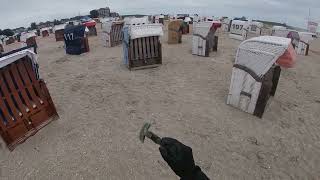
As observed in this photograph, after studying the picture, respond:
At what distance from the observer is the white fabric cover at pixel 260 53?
645 cm

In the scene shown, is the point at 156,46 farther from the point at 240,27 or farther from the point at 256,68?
the point at 240,27

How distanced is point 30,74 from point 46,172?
107 inches

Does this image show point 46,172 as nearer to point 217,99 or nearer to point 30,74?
point 30,74

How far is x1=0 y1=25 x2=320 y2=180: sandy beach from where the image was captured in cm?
499

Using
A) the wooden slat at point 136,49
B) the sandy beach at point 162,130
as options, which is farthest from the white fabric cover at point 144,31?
the sandy beach at point 162,130

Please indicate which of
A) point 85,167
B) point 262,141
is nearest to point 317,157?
point 262,141

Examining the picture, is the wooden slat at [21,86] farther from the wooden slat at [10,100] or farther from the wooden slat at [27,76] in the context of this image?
the wooden slat at [10,100]

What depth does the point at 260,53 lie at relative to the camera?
22.0ft

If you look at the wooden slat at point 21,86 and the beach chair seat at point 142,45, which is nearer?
the wooden slat at point 21,86

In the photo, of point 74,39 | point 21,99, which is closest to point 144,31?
point 21,99

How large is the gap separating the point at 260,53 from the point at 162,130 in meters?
3.59

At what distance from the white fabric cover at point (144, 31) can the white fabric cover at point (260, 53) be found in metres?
4.84

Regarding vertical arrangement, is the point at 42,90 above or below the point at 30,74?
below

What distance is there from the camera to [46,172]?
4.84m
